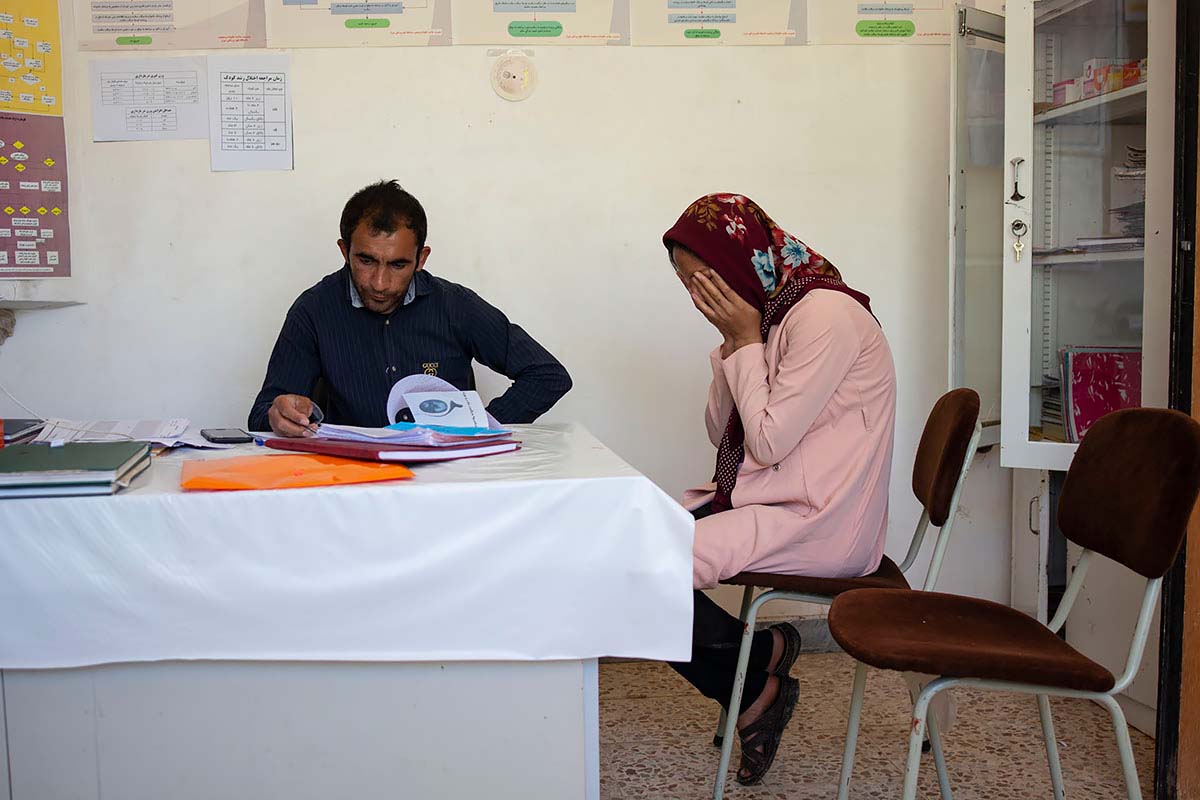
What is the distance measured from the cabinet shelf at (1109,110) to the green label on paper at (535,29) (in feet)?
4.08

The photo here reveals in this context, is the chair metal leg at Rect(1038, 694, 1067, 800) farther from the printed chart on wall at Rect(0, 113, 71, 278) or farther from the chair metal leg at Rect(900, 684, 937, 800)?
the printed chart on wall at Rect(0, 113, 71, 278)

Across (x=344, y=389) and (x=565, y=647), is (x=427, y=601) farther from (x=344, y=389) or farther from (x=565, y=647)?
(x=344, y=389)

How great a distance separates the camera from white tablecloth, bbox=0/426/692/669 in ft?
4.17

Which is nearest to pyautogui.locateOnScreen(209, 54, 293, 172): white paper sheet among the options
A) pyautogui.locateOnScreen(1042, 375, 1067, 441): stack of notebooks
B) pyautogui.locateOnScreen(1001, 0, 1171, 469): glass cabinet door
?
pyautogui.locateOnScreen(1001, 0, 1171, 469): glass cabinet door

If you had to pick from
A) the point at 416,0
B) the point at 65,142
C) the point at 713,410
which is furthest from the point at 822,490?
the point at 65,142

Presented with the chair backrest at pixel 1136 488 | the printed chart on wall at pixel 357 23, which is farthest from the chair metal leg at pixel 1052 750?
the printed chart on wall at pixel 357 23

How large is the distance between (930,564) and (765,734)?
19.6 inches

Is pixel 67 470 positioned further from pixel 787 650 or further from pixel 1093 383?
pixel 1093 383

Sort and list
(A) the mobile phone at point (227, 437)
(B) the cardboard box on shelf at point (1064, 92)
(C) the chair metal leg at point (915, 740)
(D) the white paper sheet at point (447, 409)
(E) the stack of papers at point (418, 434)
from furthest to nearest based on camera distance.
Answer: (B) the cardboard box on shelf at point (1064, 92) < (A) the mobile phone at point (227, 437) < (D) the white paper sheet at point (447, 409) < (E) the stack of papers at point (418, 434) < (C) the chair metal leg at point (915, 740)

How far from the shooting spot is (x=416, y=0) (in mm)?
2736

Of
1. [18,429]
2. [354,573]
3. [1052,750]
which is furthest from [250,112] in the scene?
[1052,750]

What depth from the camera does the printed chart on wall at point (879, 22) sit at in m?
2.83

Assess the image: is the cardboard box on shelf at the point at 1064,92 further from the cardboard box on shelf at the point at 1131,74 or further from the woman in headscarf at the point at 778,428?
the woman in headscarf at the point at 778,428

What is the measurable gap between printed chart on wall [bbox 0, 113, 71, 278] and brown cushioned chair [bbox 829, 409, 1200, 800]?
225cm
